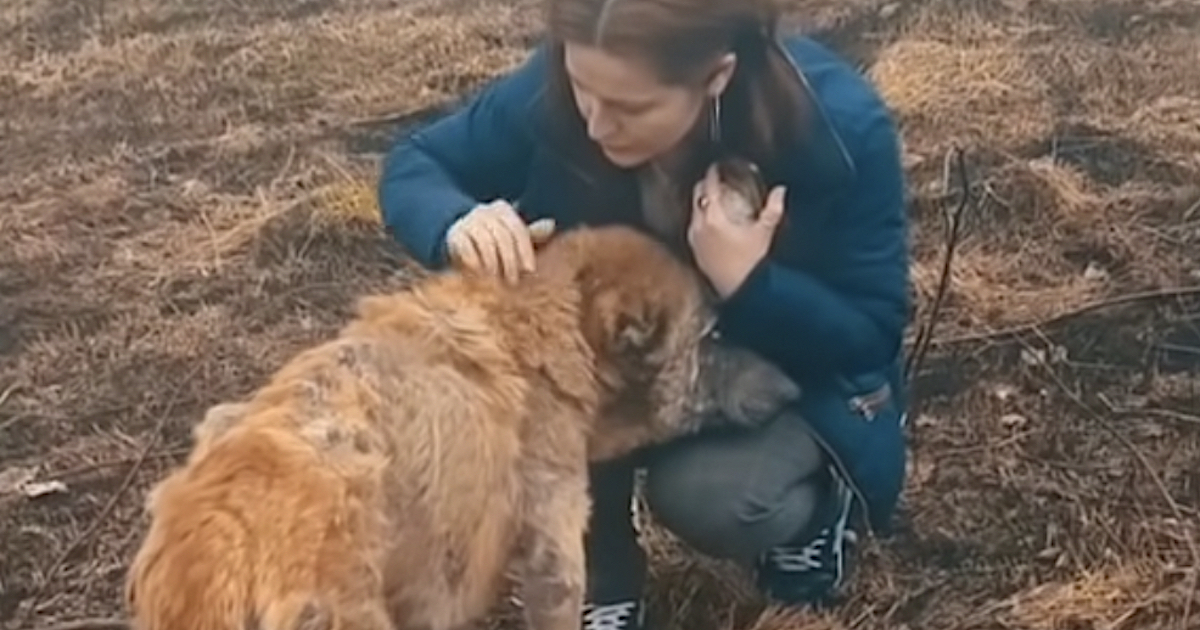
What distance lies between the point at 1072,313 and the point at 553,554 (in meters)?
2.33

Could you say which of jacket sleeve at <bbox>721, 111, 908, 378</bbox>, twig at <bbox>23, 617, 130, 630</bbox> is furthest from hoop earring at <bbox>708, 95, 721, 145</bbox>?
twig at <bbox>23, 617, 130, 630</bbox>

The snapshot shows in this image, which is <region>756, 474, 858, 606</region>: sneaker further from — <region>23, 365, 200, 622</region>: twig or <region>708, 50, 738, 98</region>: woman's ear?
<region>23, 365, 200, 622</region>: twig

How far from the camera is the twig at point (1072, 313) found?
17.8 feet

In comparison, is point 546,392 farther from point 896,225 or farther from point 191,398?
point 191,398

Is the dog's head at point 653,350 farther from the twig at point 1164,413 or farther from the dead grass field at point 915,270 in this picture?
the twig at point 1164,413

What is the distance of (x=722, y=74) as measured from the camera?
12.0ft

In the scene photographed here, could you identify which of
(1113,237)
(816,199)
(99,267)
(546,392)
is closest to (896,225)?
(816,199)

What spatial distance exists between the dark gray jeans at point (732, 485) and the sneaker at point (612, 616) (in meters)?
0.14

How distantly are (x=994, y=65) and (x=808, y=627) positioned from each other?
3.82 meters

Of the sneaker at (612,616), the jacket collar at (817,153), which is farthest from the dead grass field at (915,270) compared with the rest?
the jacket collar at (817,153)

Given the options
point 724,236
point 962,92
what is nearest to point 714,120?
point 724,236

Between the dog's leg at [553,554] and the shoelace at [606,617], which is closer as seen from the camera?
the dog's leg at [553,554]

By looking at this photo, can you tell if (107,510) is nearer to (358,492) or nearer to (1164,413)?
(358,492)

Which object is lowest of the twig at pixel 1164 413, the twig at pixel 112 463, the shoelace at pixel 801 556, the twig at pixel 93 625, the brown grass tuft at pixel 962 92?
the brown grass tuft at pixel 962 92
